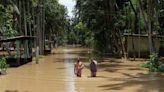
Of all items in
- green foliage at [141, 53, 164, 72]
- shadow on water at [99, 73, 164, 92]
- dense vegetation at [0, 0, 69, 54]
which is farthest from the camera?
dense vegetation at [0, 0, 69, 54]

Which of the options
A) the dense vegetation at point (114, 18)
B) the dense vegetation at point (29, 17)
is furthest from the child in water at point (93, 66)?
the dense vegetation at point (114, 18)

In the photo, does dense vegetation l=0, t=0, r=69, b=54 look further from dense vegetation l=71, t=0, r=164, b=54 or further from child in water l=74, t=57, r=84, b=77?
child in water l=74, t=57, r=84, b=77

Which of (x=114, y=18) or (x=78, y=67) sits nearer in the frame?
(x=78, y=67)

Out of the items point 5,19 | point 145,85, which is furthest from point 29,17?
point 145,85

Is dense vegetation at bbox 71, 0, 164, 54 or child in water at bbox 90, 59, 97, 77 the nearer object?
child in water at bbox 90, 59, 97, 77

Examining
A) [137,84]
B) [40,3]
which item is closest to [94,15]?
[40,3]

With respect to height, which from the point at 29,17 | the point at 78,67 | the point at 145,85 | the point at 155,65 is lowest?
the point at 145,85

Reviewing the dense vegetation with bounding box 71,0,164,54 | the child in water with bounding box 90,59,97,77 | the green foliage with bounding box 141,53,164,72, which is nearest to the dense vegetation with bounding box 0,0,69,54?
the dense vegetation with bounding box 71,0,164,54

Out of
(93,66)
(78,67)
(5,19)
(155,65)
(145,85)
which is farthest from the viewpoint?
(5,19)

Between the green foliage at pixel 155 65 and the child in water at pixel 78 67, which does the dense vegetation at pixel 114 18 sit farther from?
the child in water at pixel 78 67

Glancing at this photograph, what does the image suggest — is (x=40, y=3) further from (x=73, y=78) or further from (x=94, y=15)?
(x=73, y=78)

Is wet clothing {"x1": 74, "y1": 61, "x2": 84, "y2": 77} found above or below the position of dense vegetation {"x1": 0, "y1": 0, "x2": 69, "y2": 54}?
below

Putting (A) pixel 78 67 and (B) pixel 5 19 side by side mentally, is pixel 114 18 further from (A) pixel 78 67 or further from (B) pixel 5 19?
(A) pixel 78 67

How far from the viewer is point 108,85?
65.5ft
